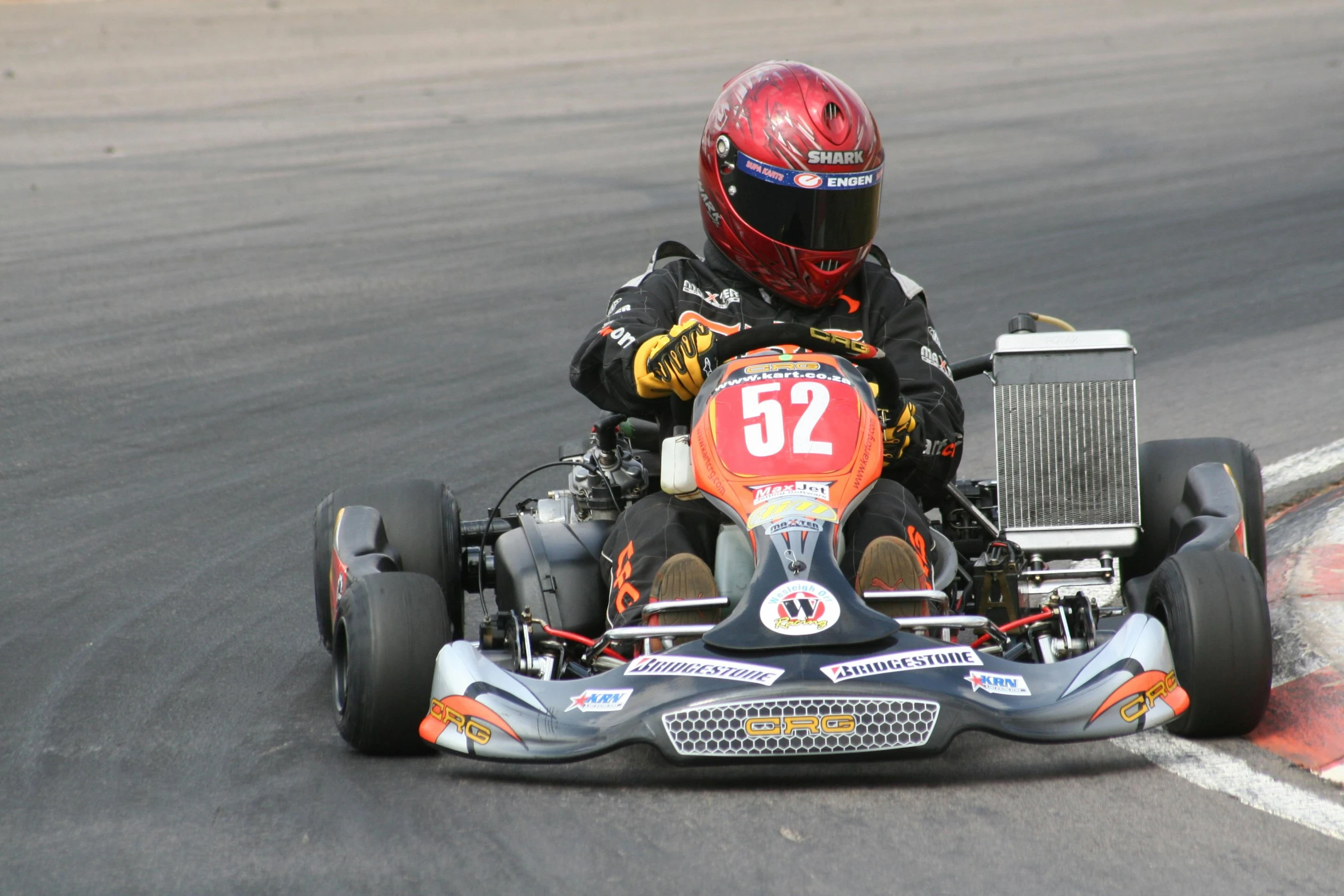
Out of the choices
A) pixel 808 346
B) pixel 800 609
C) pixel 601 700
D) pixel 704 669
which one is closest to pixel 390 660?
pixel 601 700

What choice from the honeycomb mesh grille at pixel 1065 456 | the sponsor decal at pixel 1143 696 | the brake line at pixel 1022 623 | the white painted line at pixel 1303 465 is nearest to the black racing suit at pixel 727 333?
the honeycomb mesh grille at pixel 1065 456

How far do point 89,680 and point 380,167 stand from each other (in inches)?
337

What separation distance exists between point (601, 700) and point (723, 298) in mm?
1405

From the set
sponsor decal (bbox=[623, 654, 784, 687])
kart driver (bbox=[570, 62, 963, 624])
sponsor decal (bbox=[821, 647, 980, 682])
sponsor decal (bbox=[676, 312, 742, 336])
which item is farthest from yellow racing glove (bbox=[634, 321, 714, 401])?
sponsor decal (bbox=[821, 647, 980, 682])

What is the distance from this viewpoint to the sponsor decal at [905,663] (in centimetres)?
340

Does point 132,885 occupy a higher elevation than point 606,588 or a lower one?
lower

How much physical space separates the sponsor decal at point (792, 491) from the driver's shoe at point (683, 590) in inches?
7.3

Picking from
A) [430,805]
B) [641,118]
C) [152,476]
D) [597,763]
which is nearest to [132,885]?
[430,805]

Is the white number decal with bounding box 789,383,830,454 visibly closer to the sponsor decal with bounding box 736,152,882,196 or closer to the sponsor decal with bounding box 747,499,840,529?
the sponsor decal with bounding box 747,499,840,529

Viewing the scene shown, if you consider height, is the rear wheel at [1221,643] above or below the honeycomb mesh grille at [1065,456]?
below

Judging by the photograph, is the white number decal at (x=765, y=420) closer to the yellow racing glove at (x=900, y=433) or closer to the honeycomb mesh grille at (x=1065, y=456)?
the yellow racing glove at (x=900, y=433)

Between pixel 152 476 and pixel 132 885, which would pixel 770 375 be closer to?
pixel 132 885

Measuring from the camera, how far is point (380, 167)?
12.7m

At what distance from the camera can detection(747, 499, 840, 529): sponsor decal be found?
3.74 m
